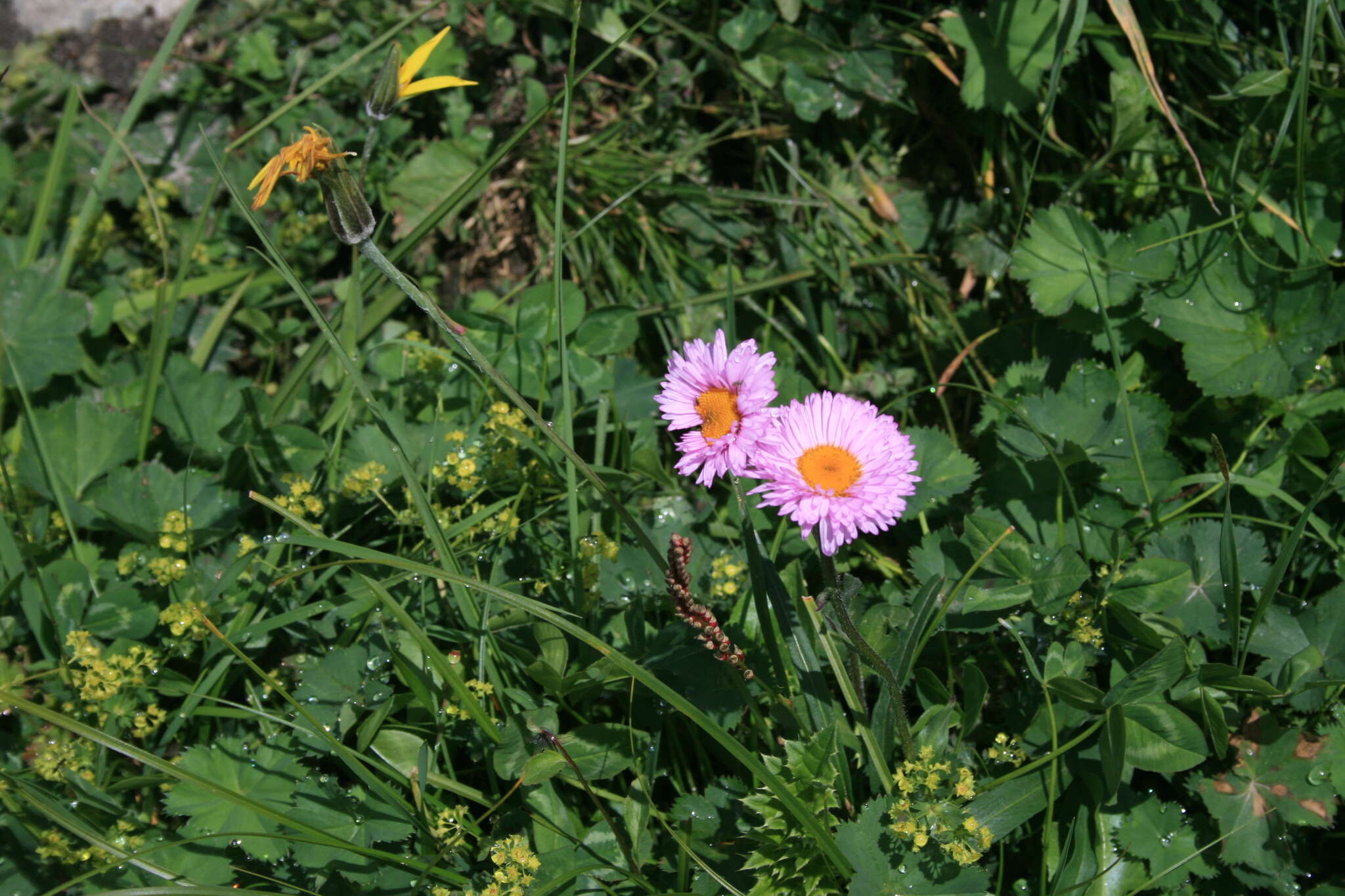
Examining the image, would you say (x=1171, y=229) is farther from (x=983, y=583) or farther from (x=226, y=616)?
(x=226, y=616)

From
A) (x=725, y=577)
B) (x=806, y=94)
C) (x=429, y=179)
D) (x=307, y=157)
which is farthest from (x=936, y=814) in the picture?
(x=429, y=179)

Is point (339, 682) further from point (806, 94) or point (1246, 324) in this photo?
point (1246, 324)

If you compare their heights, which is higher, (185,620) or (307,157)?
(307,157)

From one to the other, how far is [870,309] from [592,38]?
1233mm

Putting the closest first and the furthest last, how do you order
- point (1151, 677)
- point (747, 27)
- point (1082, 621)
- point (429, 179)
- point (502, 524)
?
point (1151, 677)
point (1082, 621)
point (502, 524)
point (747, 27)
point (429, 179)

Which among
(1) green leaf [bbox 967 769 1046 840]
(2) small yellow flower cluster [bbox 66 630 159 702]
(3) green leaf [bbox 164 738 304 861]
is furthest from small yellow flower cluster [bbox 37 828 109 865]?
(1) green leaf [bbox 967 769 1046 840]

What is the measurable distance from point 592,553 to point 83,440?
56.8 inches

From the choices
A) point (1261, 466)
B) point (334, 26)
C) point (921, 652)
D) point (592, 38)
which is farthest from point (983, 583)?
point (334, 26)

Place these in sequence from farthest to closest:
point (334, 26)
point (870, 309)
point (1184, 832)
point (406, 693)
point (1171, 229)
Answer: point (334, 26)
point (870, 309)
point (1171, 229)
point (406, 693)
point (1184, 832)

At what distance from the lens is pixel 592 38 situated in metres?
2.98

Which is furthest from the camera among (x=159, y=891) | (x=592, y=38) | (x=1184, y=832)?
(x=592, y=38)

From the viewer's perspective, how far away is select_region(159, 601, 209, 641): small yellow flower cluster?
6.74 feet

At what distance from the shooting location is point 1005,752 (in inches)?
72.6

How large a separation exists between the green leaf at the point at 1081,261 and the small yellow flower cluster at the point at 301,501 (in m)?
1.78
